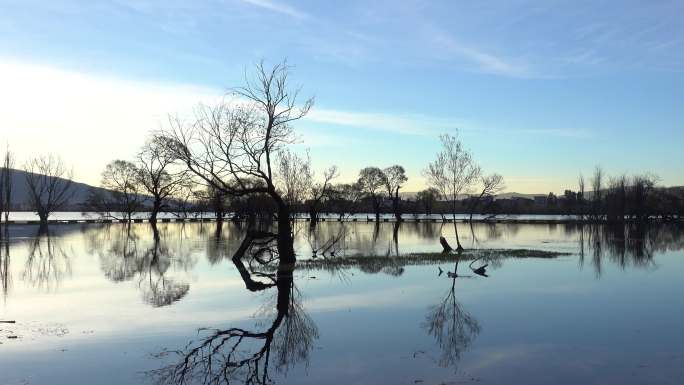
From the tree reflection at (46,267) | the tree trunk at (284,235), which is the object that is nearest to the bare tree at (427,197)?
the tree reflection at (46,267)

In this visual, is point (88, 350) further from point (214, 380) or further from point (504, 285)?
point (504, 285)

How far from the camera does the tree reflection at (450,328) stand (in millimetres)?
11438

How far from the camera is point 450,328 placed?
13.8 m

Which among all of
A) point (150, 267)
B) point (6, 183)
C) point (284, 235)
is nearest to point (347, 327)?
point (284, 235)

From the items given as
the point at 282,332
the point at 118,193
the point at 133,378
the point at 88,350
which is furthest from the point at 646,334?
the point at 118,193

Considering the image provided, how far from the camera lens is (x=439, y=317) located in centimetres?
1512

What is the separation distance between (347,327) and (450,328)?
8.40 ft

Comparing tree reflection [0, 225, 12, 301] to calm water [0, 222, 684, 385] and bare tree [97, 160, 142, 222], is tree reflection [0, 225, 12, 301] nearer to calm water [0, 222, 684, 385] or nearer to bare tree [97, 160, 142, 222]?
calm water [0, 222, 684, 385]

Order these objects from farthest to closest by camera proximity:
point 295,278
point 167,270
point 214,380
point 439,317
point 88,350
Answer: point 167,270 → point 295,278 → point 439,317 → point 88,350 → point 214,380

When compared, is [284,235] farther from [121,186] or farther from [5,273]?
[121,186]

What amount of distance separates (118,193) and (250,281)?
305 feet

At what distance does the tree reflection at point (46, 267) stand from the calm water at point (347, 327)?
0.39ft

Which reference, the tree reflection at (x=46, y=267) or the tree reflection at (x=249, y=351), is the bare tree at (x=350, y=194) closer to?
the tree reflection at (x=46, y=267)

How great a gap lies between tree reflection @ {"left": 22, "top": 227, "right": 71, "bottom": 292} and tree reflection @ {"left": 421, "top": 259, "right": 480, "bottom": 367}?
45.9ft
